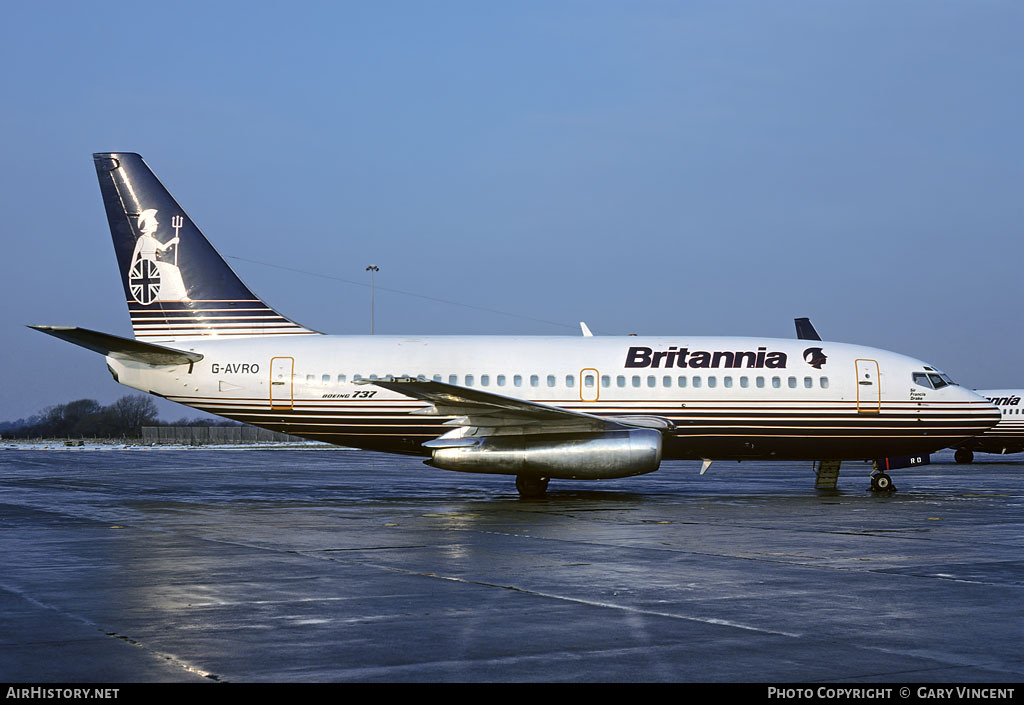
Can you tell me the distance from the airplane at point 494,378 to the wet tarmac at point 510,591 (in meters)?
2.93

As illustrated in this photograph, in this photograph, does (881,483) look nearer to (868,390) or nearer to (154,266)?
(868,390)

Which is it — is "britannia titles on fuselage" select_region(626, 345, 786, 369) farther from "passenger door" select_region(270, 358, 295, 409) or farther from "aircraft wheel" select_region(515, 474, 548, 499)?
"passenger door" select_region(270, 358, 295, 409)

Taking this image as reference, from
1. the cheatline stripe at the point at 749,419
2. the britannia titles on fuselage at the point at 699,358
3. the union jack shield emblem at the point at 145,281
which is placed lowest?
→ the cheatline stripe at the point at 749,419

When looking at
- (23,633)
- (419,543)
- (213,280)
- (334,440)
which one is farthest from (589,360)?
(23,633)

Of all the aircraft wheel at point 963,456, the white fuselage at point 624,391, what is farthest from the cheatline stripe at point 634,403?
the aircraft wheel at point 963,456

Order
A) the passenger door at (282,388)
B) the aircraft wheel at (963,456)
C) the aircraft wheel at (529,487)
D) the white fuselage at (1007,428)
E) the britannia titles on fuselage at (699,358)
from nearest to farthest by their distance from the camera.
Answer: the aircraft wheel at (529,487)
the passenger door at (282,388)
the britannia titles on fuselage at (699,358)
the white fuselage at (1007,428)
the aircraft wheel at (963,456)

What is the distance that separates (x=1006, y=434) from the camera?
40.3m

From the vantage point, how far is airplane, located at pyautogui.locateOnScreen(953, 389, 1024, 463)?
41.2 meters

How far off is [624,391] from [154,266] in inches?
454

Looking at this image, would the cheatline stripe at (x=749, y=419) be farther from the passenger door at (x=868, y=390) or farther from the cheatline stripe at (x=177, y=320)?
the cheatline stripe at (x=177, y=320)

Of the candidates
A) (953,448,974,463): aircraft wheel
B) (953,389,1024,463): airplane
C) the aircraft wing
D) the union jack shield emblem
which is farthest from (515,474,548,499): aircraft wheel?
(953,448,974,463): aircraft wheel

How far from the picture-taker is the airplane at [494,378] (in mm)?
23906
